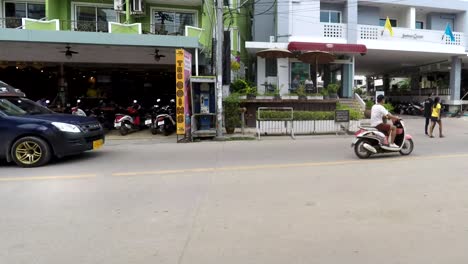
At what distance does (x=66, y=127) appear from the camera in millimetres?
8633

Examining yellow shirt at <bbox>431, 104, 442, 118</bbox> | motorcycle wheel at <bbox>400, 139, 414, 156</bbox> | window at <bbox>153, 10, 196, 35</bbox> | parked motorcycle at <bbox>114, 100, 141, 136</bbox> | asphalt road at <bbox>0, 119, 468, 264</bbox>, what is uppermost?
window at <bbox>153, 10, 196, 35</bbox>

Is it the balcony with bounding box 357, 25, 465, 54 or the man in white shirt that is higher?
the balcony with bounding box 357, 25, 465, 54

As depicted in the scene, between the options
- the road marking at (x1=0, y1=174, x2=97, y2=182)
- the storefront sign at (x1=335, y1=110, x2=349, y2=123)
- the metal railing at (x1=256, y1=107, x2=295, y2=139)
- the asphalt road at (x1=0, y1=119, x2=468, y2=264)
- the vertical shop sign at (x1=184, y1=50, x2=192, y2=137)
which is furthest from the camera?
the storefront sign at (x1=335, y1=110, x2=349, y2=123)

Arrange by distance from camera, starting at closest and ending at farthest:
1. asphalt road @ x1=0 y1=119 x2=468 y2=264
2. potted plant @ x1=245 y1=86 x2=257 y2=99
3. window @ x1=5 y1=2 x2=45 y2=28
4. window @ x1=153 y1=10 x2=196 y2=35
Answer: asphalt road @ x1=0 y1=119 x2=468 y2=264 → potted plant @ x1=245 y1=86 x2=257 y2=99 → window @ x1=5 y1=2 x2=45 y2=28 → window @ x1=153 y1=10 x2=196 y2=35

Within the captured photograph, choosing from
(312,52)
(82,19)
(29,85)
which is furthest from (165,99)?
(312,52)

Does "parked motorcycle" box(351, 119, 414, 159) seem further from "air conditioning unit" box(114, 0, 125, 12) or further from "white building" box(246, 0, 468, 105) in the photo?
"air conditioning unit" box(114, 0, 125, 12)

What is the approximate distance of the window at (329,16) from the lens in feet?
71.1

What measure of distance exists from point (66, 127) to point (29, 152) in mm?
958

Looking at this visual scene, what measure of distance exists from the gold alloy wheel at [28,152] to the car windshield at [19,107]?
934mm

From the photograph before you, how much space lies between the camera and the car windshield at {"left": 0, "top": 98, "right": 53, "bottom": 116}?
8.91 meters

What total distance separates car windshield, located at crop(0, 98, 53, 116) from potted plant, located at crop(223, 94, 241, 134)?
21.8 feet

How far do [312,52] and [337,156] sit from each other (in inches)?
355

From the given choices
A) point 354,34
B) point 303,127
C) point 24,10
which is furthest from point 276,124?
point 24,10

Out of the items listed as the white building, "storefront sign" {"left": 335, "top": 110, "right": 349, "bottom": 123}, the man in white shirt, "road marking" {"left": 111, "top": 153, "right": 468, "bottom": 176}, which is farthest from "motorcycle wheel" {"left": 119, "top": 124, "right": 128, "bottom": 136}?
the man in white shirt
